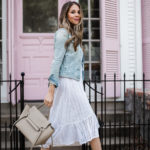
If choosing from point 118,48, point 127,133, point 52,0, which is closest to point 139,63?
point 118,48

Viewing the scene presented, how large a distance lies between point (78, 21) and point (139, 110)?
275 cm

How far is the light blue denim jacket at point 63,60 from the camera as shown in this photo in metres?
3.26

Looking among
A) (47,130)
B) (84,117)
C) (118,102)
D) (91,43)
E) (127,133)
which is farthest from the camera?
(91,43)

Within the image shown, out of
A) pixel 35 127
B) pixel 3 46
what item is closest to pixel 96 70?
pixel 3 46

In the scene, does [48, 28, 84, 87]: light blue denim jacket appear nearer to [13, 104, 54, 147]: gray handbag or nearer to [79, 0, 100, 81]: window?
[13, 104, 54, 147]: gray handbag

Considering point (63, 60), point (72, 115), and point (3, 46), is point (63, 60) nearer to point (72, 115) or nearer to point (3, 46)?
point (72, 115)

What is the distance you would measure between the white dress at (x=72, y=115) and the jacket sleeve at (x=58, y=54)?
0.17m

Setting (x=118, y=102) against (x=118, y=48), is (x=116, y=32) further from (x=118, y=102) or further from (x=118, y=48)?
(x=118, y=102)

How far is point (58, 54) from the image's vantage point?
3.28 m

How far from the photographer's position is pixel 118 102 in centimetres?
632

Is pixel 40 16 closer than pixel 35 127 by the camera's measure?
No

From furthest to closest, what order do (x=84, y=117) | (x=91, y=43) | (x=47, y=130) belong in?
(x=91, y=43) → (x=84, y=117) → (x=47, y=130)

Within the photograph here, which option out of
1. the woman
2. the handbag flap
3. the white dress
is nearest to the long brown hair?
the woman

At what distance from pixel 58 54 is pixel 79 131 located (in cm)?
81
